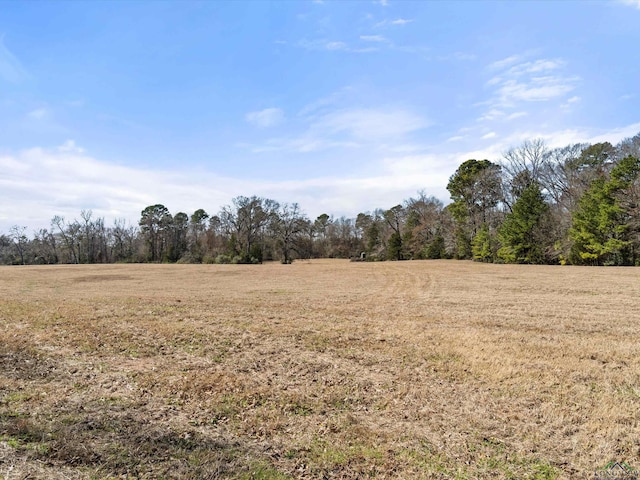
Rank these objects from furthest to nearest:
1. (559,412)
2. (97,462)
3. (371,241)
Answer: (371,241) → (559,412) → (97,462)

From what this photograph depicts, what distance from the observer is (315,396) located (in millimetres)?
4840

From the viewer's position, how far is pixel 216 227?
60.4 metres

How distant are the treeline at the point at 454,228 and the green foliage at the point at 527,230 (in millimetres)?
96

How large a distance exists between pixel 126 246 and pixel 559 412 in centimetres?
6942

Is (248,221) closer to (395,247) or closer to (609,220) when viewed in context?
(395,247)

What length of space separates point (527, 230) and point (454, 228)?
12.0 meters

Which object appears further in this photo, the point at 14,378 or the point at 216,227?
the point at 216,227

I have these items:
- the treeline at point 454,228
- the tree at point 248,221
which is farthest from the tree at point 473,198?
the tree at point 248,221

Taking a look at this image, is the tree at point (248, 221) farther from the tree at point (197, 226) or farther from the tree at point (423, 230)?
the tree at point (423, 230)

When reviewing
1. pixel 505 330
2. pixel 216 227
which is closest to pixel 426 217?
pixel 216 227

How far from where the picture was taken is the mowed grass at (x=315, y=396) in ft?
10.8

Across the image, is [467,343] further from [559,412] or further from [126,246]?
[126,246]

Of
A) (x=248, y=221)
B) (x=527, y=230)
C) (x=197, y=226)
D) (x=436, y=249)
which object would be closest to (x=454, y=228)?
(x=436, y=249)

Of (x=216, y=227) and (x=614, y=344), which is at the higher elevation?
(x=216, y=227)
